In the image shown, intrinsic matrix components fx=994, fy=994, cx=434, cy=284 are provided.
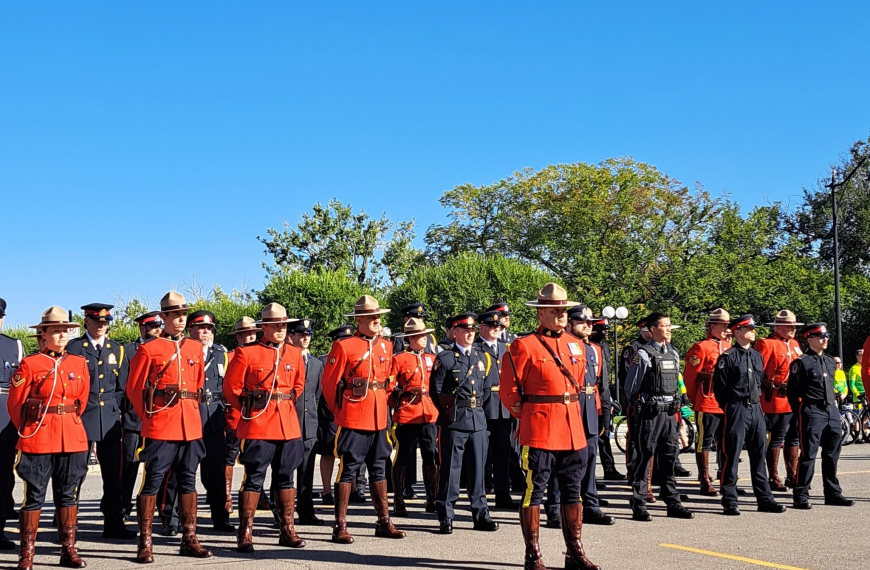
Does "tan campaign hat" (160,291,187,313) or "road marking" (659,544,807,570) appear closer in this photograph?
"road marking" (659,544,807,570)

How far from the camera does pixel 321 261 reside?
6762 cm

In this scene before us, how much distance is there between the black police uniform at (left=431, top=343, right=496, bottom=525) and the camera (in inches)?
377

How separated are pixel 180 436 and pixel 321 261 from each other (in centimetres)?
5976

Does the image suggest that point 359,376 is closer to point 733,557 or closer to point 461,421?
point 461,421

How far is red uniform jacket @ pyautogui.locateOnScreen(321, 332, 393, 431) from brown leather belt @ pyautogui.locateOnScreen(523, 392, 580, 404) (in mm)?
1786

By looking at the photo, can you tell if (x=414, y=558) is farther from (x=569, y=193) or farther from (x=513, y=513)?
(x=569, y=193)

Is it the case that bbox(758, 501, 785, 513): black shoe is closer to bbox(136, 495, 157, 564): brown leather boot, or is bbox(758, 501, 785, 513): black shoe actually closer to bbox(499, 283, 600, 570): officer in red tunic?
bbox(499, 283, 600, 570): officer in red tunic

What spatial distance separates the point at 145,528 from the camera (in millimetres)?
7996

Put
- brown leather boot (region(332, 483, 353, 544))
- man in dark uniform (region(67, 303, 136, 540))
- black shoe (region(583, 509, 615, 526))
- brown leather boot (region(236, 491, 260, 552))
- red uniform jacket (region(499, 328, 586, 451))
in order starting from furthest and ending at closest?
black shoe (region(583, 509, 615, 526)) < man in dark uniform (region(67, 303, 136, 540)) < brown leather boot (region(332, 483, 353, 544)) < brown leather boot (region(236, 491, 260, 552)) < red uniform jacket (region(499, 328, 586, 451))

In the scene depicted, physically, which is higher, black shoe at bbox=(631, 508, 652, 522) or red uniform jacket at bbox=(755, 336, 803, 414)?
red uniform jacket at bbox=(755, 336, 803, 414)

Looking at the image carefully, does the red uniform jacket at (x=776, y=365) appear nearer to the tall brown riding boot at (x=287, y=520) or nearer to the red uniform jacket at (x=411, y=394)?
the red uniform jacket at (x=411, y=394)

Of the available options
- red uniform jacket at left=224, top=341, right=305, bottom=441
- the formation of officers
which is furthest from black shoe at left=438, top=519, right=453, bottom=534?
red uniform jacket at left=224, top=341, right=305, bottom=441

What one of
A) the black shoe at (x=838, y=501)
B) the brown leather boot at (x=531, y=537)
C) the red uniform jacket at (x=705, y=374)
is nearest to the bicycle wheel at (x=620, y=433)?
the red uniform jacket at (x=705, y=374)

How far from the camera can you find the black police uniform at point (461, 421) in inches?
377
